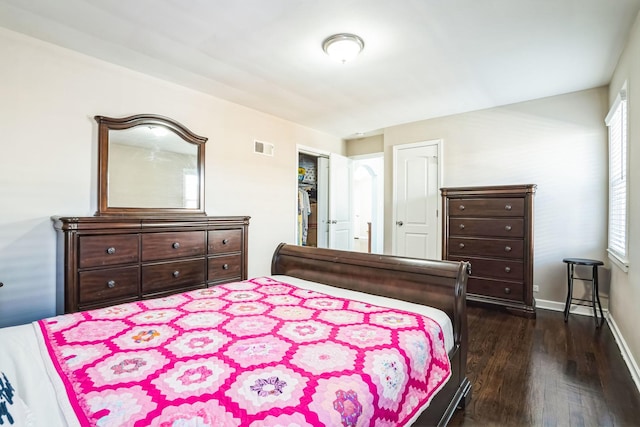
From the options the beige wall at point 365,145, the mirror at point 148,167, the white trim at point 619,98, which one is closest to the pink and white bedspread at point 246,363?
the mirror at point 148,167

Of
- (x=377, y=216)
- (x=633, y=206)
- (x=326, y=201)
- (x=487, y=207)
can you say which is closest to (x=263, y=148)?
(x=326, y=201)

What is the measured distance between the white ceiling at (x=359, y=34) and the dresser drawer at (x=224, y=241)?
153cm

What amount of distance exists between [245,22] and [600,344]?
379cm

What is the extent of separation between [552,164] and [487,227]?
3.47 feet

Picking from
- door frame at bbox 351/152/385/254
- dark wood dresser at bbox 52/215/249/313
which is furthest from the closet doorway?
dark wood dresser at bbox 52/215/249/313

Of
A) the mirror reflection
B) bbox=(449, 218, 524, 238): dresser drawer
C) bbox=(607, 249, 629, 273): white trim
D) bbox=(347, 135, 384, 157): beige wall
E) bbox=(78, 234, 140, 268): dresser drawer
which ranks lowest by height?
→ bbox=(607, 249, 629, 273): white trim

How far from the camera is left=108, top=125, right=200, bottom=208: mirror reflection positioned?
2.79 m

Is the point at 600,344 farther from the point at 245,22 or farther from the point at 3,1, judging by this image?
the point at 3,1

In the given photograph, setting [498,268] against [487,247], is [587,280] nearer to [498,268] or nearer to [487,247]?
[498,268]

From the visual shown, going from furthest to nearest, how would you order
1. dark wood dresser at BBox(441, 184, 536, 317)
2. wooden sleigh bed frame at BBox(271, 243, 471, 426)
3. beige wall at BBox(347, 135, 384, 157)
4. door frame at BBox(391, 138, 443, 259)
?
beige wall at BBox(347, 135, 384, 157)
door frame at BBox(391, 138, 443, 259)
dark wood dresser at BBox(441, 184, 536, 317)
wooden sleigh bed frame at BBox(271, 243, 471, 426)

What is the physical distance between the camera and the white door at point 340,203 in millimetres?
5031

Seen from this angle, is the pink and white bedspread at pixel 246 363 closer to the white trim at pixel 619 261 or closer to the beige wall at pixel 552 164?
the white trim at pixel 619 261

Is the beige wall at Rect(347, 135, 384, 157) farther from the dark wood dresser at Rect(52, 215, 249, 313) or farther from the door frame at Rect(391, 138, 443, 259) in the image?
the dark wood dresser at Rect(52, 215, 249, 313)

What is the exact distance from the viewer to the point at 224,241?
3074 millimetres
